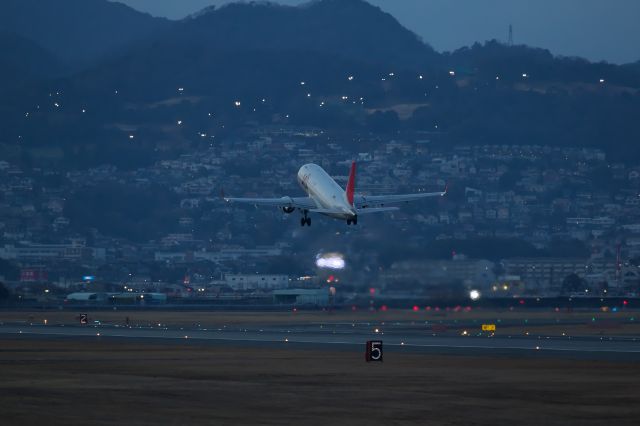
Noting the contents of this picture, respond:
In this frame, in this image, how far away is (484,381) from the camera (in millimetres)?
53219

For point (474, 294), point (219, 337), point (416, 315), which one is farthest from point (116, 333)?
point (474, 294)

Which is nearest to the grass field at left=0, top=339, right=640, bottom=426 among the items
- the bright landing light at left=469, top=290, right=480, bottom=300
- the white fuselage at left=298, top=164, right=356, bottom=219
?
the white fuselage at left=298, top=164, right=356, bottom=219

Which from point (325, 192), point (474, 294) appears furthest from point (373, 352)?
point (474, 294)

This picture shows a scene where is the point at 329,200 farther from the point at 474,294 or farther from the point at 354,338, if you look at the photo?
the point at 354,338

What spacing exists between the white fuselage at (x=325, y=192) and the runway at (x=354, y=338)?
900 cm

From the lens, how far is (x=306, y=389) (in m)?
49.8

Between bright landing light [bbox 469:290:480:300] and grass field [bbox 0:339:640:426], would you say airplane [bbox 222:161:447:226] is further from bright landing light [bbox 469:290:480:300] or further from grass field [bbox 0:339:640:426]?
grass field [bbox 0:339:640:426]

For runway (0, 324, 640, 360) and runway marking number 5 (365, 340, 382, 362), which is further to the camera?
runway (0, 324, 640, 360)

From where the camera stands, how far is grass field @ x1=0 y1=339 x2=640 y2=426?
139 ft

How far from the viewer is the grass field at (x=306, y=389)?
4247 cm

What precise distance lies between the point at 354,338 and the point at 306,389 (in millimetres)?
31158

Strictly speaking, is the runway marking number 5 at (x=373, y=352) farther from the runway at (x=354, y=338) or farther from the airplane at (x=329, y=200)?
the airplane at (x=329, y=200)

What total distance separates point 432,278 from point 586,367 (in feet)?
181

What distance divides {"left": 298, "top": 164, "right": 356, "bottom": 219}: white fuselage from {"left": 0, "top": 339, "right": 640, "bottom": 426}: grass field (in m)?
37.4
